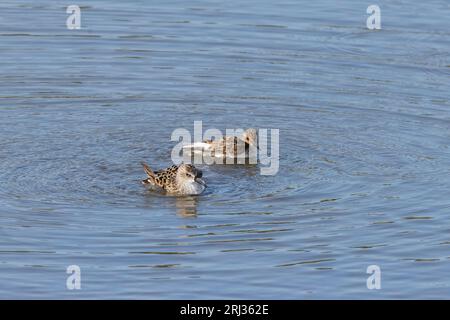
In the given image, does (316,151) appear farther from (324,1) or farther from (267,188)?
(324,1)

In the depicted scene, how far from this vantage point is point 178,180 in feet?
52.2

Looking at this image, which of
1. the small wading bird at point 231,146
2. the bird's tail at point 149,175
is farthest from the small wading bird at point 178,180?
the small wading bird at point 231,146

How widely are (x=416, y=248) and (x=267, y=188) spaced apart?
2768 mm

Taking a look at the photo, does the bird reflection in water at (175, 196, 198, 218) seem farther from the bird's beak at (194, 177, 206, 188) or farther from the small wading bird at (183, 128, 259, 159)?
the small wading bird at (183, 128, 259, 159)

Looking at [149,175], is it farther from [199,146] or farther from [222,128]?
[222,128]

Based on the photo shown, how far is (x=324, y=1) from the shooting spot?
77.8 ft

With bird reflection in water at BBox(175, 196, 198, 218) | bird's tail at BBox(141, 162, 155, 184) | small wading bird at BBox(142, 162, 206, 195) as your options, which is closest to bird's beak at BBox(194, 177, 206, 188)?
small wading bird at BBox(142, 162, 206, 195)

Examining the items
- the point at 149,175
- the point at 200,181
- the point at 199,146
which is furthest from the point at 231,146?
the point at 149,175

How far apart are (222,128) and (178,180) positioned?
2.95 metres

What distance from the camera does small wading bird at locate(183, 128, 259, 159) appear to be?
1766 cm

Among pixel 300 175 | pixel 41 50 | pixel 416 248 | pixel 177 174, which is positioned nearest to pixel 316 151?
pixel 300 175

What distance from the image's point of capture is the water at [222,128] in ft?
44.1

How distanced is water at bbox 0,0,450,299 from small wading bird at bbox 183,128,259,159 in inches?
13.1

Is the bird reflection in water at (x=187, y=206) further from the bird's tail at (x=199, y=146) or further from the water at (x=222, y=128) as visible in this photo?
the bird's tail at (x=199, y=146)
